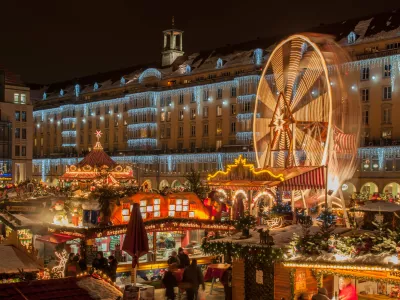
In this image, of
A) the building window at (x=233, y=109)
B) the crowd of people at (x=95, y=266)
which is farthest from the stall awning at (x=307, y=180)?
the building window at (x=233, y=109)

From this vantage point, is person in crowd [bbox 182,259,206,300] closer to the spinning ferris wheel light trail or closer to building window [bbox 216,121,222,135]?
the spinning ferris wheel light trail

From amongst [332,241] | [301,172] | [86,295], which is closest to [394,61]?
[301,172]

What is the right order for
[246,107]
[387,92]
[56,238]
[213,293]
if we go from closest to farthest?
[213,293] → [56,238] → [387,92] → [246,107]

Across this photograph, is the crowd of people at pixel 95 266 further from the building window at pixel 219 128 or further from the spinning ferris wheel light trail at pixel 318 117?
the building window at pixel 219 128

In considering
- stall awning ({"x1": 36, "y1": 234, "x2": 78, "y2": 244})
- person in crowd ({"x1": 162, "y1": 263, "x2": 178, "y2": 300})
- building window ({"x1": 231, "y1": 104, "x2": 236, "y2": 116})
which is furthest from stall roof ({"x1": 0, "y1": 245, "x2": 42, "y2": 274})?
building window ({"x1": 231, "y1": 104, "x2": 236, "y2": 116})

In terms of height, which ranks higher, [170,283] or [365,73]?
[365,73]

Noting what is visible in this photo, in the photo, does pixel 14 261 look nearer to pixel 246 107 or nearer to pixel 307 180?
pixel 307 180

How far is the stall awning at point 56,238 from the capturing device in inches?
928

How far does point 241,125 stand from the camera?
70375 millimetres

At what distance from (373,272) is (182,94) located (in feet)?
213

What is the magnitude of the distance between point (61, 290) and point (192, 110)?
6729 centimetres

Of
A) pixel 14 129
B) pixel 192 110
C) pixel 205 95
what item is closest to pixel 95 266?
pixel 14 129

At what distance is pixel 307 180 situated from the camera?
26219mm

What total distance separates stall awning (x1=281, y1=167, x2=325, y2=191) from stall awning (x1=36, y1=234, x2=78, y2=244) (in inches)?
358
